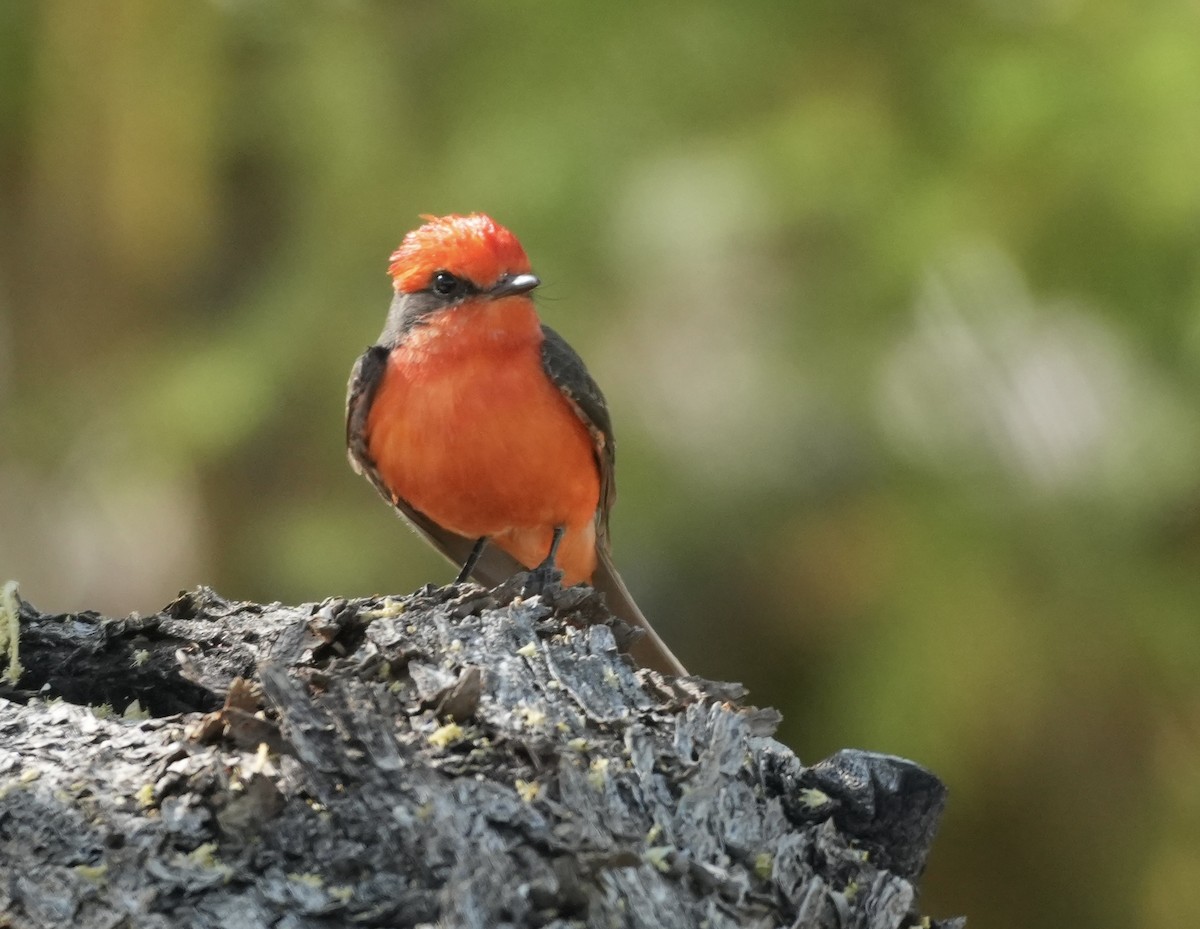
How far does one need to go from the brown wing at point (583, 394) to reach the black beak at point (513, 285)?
0.22 metres

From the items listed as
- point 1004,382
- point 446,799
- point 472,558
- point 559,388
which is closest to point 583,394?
point 559,388

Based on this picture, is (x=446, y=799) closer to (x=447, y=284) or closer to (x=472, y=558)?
(x=472, y=558)

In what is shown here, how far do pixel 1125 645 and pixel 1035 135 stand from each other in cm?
209

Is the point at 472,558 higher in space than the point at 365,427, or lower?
lower

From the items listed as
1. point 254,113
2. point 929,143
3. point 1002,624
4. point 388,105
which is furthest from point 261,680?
point 254,113

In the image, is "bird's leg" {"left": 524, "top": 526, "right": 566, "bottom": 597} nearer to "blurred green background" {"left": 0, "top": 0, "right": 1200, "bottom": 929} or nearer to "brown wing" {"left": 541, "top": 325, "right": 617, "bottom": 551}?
"brown wing" {"left": 541, "top": 325, "right": 617, "bottom": 551}

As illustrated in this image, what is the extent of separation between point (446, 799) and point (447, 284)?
2.77 meters

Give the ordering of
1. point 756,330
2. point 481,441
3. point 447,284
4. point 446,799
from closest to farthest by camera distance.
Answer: point 446,799
point 481,441
point 447,284
point 756,330

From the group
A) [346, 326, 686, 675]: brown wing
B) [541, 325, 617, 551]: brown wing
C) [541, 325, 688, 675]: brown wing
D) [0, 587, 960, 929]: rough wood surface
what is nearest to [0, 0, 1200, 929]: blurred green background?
[541, 325, 688, 675]: brown wing

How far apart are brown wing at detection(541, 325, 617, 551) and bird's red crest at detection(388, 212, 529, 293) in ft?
0.95

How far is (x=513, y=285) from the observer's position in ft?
16.6

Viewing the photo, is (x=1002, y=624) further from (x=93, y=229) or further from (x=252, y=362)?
(x=93, y=229)

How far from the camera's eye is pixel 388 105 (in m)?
7.50

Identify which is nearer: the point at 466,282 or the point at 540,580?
the point at 540,580
